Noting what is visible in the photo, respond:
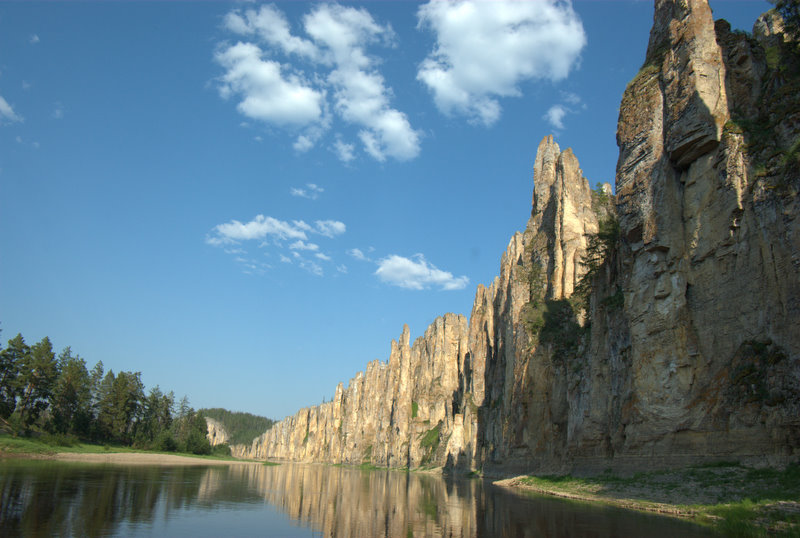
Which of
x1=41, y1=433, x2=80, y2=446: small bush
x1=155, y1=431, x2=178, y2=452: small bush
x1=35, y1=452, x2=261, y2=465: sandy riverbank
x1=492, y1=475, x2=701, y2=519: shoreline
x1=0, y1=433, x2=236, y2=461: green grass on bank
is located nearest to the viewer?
x1=492, y1=475, x2=701, y2=519: shoreline

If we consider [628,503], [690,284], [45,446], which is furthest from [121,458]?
[690,284]

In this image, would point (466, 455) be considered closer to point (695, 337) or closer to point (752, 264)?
point (695, 337)

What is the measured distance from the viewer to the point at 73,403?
243ft

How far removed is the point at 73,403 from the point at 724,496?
268 ft

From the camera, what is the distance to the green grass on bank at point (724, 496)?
17.4 metres

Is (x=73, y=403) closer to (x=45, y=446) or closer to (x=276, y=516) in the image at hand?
(x=45, y=446)

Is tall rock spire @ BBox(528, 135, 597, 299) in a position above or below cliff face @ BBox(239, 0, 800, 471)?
above

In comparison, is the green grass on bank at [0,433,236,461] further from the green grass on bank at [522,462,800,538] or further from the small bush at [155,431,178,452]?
the green grass on bank at [522,462,800,538]

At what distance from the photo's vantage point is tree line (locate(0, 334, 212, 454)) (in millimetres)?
64000

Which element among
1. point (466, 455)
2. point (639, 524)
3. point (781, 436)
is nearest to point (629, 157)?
point (781, 436)

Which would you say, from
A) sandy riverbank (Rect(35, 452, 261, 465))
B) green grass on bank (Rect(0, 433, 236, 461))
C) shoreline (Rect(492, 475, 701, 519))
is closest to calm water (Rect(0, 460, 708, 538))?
shoreline (Rect(492, 475, 701, 519))

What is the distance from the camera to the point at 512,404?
59750 mm

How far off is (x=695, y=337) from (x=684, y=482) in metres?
7.64

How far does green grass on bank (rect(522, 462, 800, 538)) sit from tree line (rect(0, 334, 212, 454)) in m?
64.7
